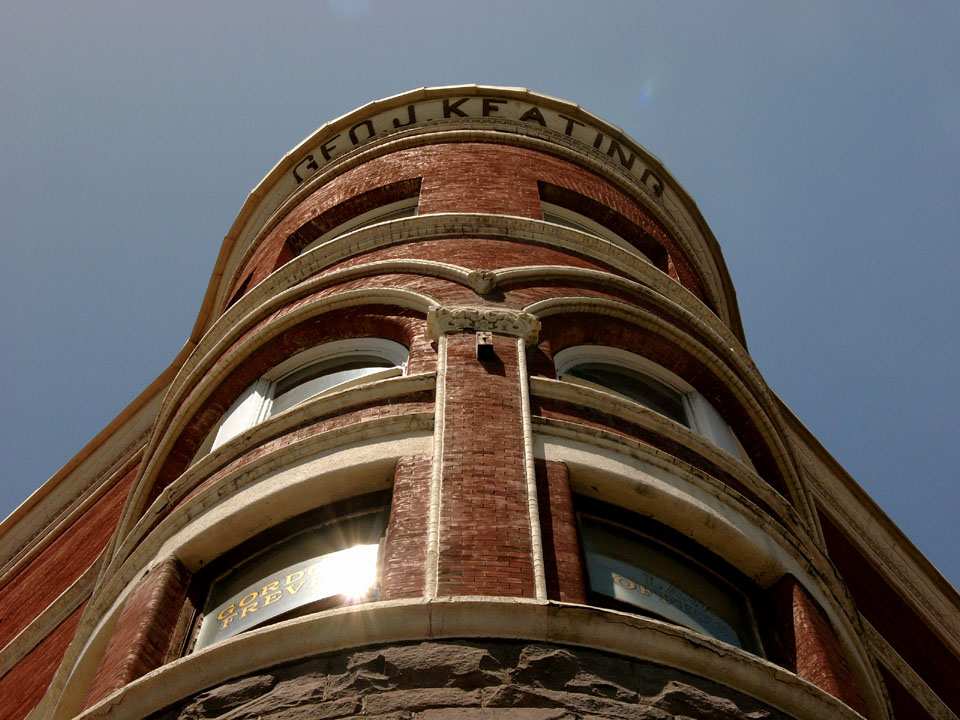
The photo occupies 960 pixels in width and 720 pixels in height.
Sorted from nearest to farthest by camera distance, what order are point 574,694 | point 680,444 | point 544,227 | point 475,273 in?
point 574,694, point 680,444, point 475,273, point 544,227

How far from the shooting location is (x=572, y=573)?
645 centimetres

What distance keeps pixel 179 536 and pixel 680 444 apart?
4035 millimetres

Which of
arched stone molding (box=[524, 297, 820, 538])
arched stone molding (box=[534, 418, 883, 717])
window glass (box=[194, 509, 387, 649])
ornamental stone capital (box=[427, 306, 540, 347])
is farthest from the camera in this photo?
arched stone molding (box=[524, 297, 820, 538])

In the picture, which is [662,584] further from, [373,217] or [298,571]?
[373,217]

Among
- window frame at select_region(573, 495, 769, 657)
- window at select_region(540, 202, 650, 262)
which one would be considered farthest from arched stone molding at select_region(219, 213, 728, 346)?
window frame at select_region(573, 495, 769, 657)

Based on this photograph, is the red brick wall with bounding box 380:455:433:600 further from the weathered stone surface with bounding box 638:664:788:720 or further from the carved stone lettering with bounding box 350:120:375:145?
the carved stone lettering with bounding box 350:120:375:145

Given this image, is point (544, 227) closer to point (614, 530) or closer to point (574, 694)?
point (614, 530)

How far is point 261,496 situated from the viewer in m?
7.73

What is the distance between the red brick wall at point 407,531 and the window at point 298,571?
28 centimetres

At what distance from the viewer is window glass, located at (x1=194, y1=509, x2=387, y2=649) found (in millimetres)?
6902

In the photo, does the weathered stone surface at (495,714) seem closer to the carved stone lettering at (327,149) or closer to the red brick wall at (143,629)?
the red brick wall at (143,629)

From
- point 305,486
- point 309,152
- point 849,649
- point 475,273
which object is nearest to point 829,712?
point 849,649

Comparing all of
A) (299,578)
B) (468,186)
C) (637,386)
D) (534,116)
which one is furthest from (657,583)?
(534,116)

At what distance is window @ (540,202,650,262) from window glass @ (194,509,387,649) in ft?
25.7
